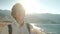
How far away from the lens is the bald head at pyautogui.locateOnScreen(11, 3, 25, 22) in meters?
0.96

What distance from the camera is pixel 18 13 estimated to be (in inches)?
38.5

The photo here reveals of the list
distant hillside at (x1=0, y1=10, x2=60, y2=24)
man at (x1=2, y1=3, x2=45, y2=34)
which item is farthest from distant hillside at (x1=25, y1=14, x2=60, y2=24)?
man at (x1=2, y1=3, x2=45, y2=34)

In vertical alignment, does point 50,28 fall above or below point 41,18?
below

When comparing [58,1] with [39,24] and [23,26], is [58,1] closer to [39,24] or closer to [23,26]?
[39,24]

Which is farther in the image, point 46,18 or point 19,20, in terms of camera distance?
point 46,18

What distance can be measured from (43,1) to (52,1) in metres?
0.10

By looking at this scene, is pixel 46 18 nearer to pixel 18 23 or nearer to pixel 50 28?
pixel 50 28

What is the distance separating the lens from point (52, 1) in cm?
169

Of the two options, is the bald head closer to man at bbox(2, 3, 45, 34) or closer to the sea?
man at bbox(2, 3, 45, 34)

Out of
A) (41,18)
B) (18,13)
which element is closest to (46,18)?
(41,18)

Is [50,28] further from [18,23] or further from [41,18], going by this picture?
[18,23]

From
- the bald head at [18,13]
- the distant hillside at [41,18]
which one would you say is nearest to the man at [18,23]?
the bald head at [18,13]

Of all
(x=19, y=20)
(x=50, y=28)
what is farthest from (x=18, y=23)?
(x=50, y=28)

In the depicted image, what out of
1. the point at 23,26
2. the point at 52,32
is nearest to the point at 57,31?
the point at 52,32
